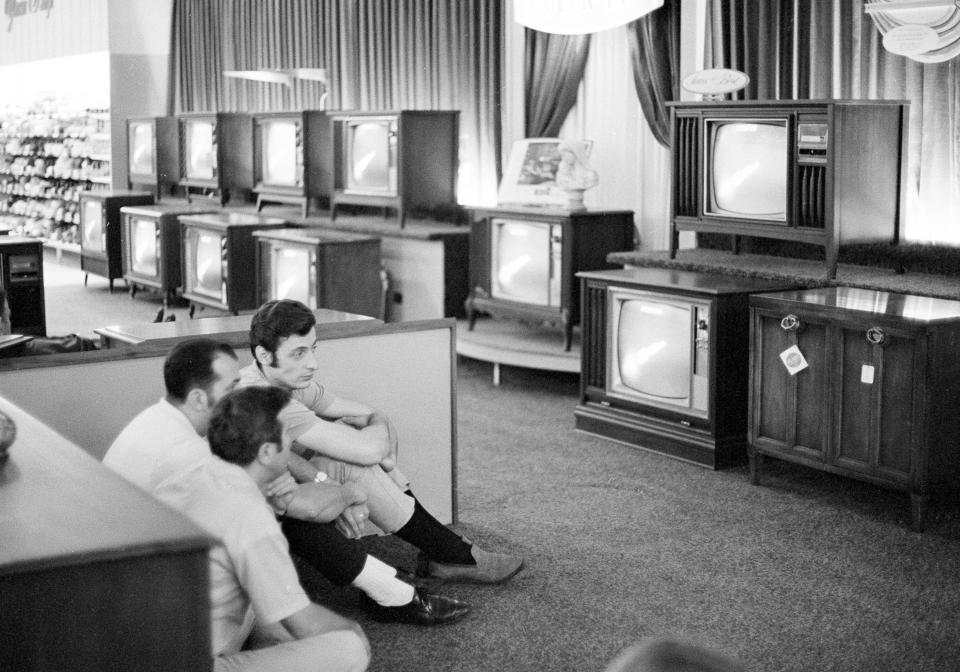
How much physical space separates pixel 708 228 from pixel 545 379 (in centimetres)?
180

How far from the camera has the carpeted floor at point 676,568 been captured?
11.1ft

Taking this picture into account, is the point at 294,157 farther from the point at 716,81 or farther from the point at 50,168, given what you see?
the point at 50,168

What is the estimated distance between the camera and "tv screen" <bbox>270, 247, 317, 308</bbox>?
A: 777 cm

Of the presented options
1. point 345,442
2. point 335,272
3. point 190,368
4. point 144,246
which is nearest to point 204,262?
point 144,246

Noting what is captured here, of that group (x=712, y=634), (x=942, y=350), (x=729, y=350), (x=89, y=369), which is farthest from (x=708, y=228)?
(x=89, y=369)

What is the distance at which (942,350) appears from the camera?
4289mm

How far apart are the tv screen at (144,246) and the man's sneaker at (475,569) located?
6.75 meters

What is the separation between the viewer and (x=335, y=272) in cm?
770

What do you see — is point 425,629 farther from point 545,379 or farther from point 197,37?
point 197,37

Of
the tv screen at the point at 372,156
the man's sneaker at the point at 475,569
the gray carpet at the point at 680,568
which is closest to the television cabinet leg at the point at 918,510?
the gray carpet at the point at 680,568

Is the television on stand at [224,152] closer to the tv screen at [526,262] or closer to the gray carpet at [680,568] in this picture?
the tv screen at [526,262]

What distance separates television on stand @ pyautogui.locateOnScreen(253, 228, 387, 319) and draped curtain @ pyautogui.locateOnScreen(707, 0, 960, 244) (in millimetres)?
2624

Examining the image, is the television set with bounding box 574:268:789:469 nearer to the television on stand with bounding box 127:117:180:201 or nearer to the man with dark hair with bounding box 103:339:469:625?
the man with dark hair with bounding box 103:339:469:625

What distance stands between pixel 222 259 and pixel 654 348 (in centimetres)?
429
